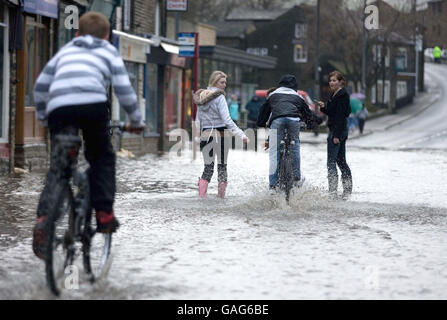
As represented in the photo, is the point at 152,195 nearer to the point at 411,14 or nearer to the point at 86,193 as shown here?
the point at 86,193

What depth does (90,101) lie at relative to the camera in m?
6.79

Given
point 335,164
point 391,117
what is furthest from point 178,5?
point 391,117

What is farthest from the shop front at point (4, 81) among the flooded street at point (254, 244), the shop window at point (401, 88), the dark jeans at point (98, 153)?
the shop window at point (401, 88)

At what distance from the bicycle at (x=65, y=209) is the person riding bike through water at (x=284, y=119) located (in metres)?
6.19

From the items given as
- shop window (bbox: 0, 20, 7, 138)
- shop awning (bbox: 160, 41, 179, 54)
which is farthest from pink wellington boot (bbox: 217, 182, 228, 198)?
shop awning (bbox: 160, 41, 179, 54)

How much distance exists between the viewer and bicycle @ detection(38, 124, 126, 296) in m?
6.33

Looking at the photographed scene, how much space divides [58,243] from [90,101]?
91 centimetres

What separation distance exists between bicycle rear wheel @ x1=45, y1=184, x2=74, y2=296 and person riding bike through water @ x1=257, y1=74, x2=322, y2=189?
6.43 metres

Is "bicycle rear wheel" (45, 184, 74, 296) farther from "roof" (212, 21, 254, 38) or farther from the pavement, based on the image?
"roof" (212, 21, 254, 38)

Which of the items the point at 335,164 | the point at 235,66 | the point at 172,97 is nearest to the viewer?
the point at 335,164

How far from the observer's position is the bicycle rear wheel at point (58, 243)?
6.27 metres

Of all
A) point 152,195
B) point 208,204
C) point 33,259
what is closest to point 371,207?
point 208,204

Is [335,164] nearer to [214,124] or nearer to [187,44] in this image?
[214,124]
